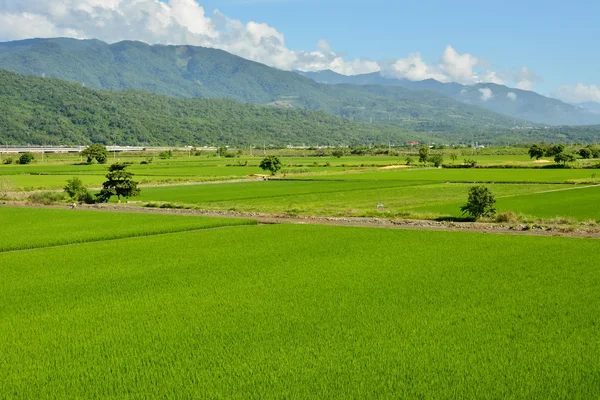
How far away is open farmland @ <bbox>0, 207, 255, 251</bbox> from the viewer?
24.7 m

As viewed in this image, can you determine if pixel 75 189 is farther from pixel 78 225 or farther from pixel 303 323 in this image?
pixel 303 323

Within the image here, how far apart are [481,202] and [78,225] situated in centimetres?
1904

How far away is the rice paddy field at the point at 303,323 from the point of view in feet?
29.6

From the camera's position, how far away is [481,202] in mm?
30078

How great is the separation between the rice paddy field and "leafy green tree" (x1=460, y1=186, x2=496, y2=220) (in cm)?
879

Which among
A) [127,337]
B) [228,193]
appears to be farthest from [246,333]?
[228,193]

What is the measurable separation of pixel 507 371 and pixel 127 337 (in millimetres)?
6383

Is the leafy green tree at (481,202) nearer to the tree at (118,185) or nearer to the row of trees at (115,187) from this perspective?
the row of trees at (115,187)

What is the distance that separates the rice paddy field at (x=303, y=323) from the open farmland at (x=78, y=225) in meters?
3.92

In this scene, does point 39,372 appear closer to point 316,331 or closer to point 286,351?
point 286,351

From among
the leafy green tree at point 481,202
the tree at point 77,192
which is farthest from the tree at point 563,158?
the tree at point 77,192

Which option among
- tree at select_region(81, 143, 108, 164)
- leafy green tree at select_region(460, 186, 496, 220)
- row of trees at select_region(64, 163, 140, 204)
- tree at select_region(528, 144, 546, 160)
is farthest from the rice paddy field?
tree at select_region(528, 144, 546, 160)

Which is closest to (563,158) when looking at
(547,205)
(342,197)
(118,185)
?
(342,197)

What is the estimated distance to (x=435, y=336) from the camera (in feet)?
36.2
